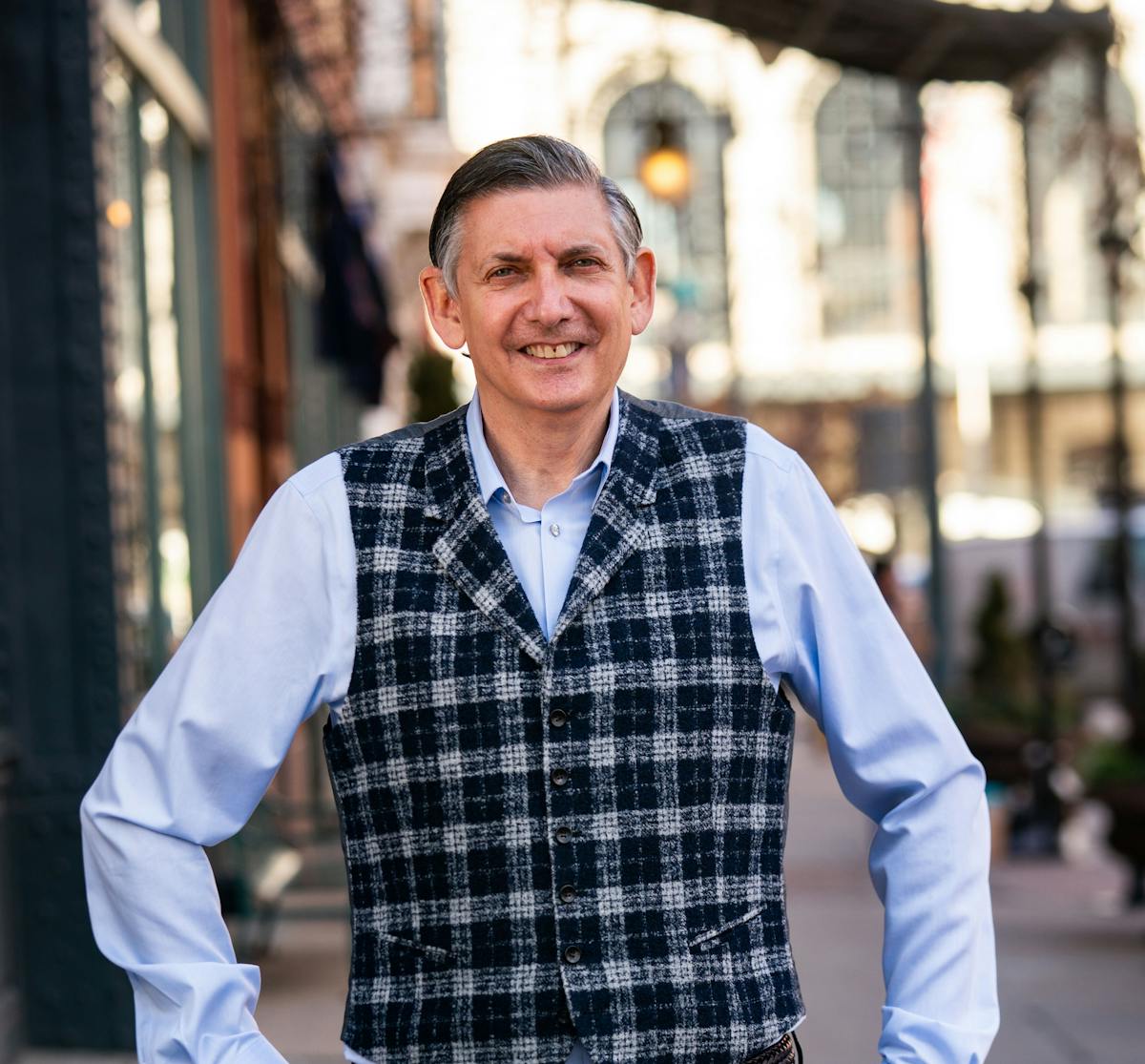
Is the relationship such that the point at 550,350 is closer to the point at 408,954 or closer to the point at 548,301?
the point at 548,301

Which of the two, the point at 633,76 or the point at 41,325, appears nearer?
the point at 41,325

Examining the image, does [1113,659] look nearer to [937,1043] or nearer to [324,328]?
[324,328]

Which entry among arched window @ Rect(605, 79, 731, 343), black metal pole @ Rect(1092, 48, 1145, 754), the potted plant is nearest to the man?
the potted plant

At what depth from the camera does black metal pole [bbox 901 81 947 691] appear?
430 inches

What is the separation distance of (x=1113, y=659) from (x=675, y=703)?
63.4 ft

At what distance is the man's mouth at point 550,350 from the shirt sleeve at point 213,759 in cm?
29

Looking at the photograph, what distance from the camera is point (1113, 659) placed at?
812 inches

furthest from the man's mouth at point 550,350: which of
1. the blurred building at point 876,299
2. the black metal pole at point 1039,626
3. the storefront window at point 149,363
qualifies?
the blurred building at point 876,299

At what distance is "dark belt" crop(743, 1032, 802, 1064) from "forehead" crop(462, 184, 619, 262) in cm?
96

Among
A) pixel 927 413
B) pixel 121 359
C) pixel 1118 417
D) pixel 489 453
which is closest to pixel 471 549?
pixel 489 453

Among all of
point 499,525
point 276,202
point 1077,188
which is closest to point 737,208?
point 1077,188

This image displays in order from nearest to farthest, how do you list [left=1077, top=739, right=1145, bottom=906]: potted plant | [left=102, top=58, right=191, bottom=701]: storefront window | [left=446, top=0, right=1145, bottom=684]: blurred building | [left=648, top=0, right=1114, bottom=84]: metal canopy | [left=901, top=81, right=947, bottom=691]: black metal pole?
[left=648, top=0, right=1114, bottom=84]: metal canopy → [left=102, top=58, right=191, bottom=701]: storefront window → [left=1077, top=739, right=1145, bottom=906]: potted plant → [left=901, top=81, right=947, bottom=691]: black metal pole → [left=446, top=0, right=1145, bottom=684]: blurred building

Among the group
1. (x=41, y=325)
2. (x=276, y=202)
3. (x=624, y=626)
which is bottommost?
(x=624, y=626)

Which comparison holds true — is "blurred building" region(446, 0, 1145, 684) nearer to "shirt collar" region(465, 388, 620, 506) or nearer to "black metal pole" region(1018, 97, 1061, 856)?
"black metal pole" region(1018, 97, 1061, 856)
